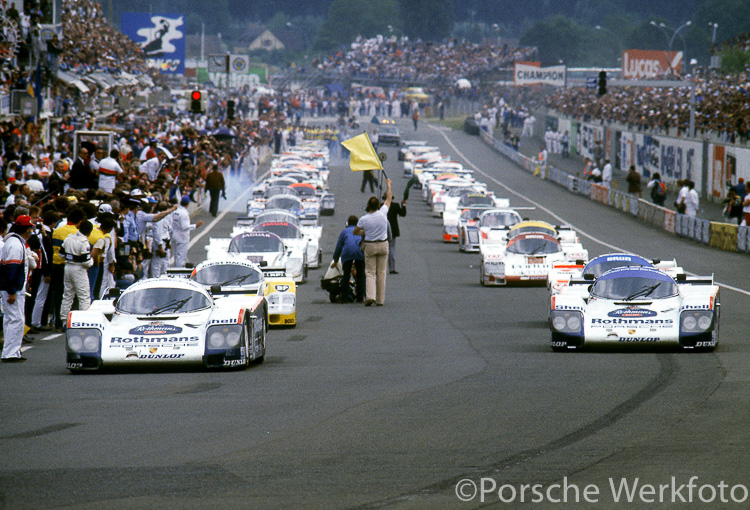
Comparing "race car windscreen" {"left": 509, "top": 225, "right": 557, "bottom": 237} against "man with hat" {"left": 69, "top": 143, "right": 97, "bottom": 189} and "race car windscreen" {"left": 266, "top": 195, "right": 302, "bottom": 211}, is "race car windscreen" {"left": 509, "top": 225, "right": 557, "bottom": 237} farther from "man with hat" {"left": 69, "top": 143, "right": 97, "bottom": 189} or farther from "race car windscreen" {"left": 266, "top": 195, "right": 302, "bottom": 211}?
"race car windscreen" {"left": 266, "top": 195, "right": 302, "bottom": 211}

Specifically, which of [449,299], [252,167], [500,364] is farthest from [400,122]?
[500,364]

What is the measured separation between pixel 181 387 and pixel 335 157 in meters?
67.8

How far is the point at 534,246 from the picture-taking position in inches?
978

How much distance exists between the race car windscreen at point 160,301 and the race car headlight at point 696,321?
19.2 feet

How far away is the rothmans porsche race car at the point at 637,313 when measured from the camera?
14398 mm

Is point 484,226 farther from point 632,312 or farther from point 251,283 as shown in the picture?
point 632,312

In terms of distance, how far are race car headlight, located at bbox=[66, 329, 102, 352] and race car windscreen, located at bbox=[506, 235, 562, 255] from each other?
1316 centimetres

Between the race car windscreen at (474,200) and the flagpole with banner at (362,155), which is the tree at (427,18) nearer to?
the race car windscreen at (474,200)

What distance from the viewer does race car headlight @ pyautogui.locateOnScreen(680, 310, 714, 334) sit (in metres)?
14.3

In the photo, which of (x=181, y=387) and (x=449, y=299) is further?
(x=449, y=299)

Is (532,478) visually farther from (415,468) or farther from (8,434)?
(8,434)

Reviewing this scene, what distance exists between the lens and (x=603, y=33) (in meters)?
169

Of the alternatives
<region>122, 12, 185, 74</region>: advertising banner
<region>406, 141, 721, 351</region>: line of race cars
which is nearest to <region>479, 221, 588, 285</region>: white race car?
<region>406, 141, 721, 351</region>: line of race cars

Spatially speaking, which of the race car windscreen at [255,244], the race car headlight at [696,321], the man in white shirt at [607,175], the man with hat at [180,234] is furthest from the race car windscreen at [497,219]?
the man in white shirt at [607,175]
